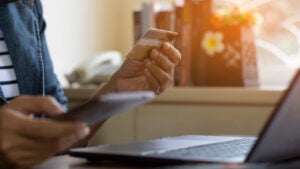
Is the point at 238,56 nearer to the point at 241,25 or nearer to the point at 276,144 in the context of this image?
the point at 241,25

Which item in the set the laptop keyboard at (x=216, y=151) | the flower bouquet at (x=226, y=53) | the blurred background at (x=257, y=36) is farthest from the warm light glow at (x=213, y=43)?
the laptop keyboard at (x=216, y=151)

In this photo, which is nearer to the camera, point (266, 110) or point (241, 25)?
point (266, 110)

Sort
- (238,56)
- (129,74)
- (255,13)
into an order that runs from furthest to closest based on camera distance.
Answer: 1. (255,13)
2. (238,56)
3. (129,74)

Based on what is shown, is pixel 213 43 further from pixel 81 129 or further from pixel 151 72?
pixel 81 129

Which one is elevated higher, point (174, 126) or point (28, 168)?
point (28, 168)

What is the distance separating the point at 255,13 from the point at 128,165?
64.4 inches

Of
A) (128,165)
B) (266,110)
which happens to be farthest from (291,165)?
(266,110)

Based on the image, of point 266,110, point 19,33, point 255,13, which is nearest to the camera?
point 19,33

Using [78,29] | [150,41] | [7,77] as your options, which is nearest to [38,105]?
[150,41]

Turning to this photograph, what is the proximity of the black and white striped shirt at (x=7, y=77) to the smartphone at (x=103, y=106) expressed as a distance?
628mm

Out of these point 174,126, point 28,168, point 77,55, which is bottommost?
point 174,126

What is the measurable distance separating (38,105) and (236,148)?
31 cm

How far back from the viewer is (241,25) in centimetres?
214

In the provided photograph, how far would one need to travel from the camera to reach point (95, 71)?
7.38ft
